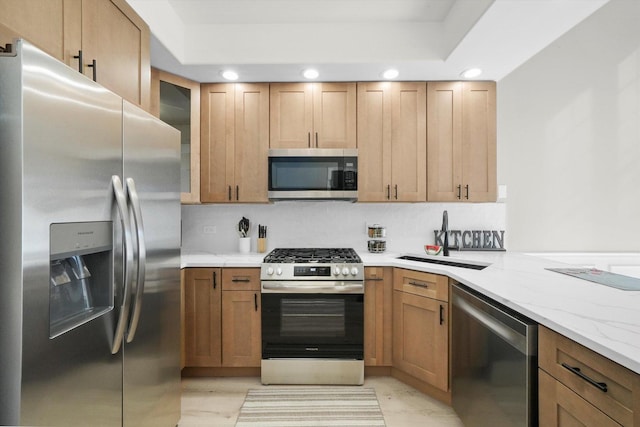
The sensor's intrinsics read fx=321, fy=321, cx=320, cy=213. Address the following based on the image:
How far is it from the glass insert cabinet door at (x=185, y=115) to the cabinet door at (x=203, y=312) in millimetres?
Answer: 678

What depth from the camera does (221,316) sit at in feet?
8.17

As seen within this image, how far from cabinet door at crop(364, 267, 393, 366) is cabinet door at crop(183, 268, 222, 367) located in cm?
114

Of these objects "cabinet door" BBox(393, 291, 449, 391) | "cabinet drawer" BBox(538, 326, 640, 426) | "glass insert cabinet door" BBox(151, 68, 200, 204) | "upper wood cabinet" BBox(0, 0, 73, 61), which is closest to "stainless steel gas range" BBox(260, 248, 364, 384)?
"cabinet door" BBox(393, 291, 449, 391)

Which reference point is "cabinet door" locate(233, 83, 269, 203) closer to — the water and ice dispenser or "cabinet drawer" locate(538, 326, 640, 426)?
the water and ice dispenser

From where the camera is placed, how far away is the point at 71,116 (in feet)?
3.33

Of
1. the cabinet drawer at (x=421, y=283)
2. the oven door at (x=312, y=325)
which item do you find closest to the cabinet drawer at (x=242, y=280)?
the oven door at (x=312, y=325)

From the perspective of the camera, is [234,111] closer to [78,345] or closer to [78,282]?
[78,282]

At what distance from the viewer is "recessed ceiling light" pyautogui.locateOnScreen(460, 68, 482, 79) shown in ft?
8.50

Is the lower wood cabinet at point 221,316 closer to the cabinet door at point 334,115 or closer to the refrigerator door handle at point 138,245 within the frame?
the refrigerator door handle at point 138,245

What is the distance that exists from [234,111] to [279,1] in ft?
3.12

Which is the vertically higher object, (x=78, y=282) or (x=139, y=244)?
(x=139, y=244)

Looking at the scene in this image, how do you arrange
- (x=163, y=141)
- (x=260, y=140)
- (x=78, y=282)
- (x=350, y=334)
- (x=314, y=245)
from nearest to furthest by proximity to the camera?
1. (x=78, y=282)
2. (x=163, y=141)
3. (x=350, y=334)
4. (x=260, y=140)
5. (x=314, y=245)

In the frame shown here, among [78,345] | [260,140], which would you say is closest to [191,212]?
[260,140]

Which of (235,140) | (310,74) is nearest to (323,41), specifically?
(310,74)
